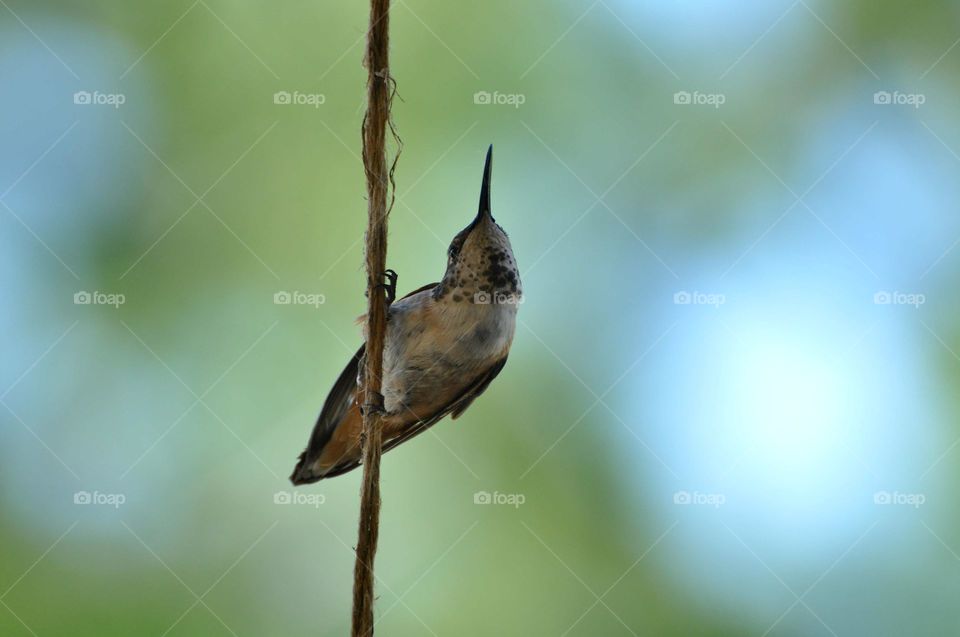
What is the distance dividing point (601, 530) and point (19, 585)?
3490 millimetres

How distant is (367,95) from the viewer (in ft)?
7.30

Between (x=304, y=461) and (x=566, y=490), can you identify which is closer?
(x=304, y=461)

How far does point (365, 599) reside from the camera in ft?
6.97

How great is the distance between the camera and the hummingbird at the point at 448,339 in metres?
3.92

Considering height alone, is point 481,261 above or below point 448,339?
above

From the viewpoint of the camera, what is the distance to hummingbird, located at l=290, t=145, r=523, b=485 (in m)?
3.92

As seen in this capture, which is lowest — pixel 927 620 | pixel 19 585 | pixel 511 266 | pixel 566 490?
pixel 927 620

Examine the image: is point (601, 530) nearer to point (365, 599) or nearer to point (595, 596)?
point (595, 596)

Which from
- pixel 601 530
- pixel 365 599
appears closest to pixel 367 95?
pixel 365 599

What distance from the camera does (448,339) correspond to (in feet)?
12.9

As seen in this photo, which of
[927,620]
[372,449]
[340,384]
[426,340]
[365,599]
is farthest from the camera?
[927,620]

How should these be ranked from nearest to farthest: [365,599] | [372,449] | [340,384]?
[365,599] < [372,449] < [340,384]

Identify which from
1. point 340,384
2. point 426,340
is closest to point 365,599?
point 426,340

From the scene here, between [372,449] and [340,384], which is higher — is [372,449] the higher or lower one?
the lower one
